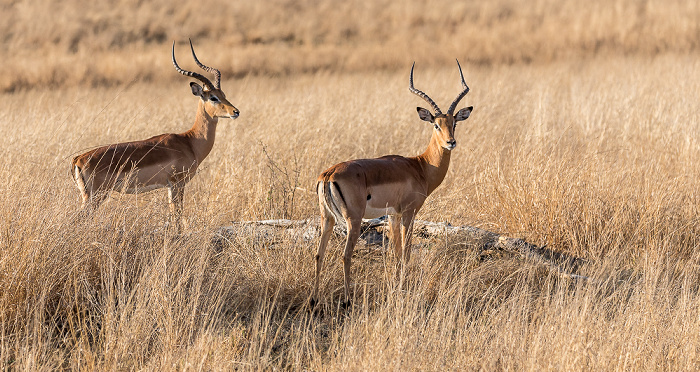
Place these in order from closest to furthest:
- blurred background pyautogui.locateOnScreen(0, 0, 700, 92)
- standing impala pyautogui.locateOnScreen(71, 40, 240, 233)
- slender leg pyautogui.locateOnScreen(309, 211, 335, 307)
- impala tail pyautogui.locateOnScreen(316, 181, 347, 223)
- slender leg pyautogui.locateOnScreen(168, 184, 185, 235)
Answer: impala tail pyautogui.locateOnScreen(316, 181, 347, 223) → slender leg pyautogui.locateOnScreen(309, 211, 335, 307) → standing impala pyautogui.locateOnScreen(71, 40, 240, 233) → slender leg pyautogui.locateOnScreen(168, 184, 185, 235) → blurred background pyautogui.locateOnScreen(0, 0, 700, 92)

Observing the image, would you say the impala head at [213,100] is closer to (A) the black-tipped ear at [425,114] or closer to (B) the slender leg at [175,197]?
(B) the slender leg at [175,197]

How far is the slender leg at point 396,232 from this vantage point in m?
4.98

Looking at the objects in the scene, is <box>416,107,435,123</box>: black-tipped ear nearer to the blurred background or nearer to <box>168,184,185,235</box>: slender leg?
<box>168,184,185,235</box>: slender leg

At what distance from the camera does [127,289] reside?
4.32 m

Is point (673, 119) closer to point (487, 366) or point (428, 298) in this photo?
point (428, 298)

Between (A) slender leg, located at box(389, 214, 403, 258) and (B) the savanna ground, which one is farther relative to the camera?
(A) slender leg, located at box(389, 214, 403, 258)

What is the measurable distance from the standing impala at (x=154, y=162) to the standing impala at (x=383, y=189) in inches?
50.9

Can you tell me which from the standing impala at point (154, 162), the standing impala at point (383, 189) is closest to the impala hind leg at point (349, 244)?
the standing impala at point (383, 189)

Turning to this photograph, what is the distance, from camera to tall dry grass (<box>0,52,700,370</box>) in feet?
12.3

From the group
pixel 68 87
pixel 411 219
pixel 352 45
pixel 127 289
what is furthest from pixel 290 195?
pixel 352 45

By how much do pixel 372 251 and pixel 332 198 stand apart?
3.43 ft

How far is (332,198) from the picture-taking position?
4402 millimetres

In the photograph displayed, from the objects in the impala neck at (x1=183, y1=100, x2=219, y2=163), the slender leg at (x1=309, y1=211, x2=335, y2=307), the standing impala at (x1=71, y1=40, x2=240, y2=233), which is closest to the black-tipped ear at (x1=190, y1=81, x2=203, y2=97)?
the standing impala at (x1=71, y1=40, x2=240, y2=233)

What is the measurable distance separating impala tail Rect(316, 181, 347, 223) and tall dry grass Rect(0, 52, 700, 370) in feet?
1.63
